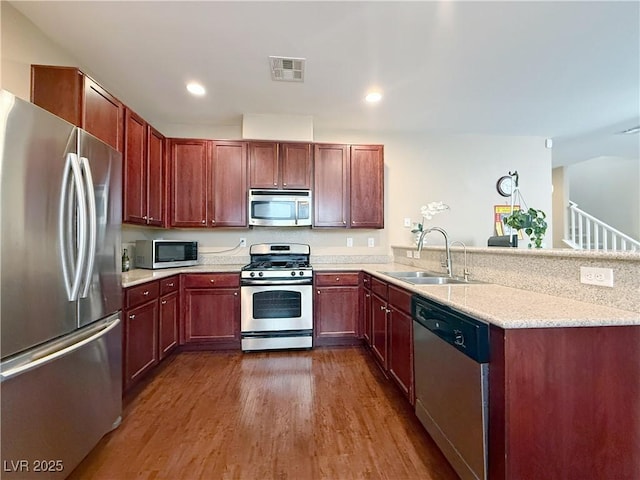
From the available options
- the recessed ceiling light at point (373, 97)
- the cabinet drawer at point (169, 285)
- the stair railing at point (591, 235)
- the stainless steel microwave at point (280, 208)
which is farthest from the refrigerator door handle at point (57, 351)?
the stair railing at point (591, 235)

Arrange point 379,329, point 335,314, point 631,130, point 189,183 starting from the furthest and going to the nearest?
1. point 631,130
2. point 189,183
3. point 335,314
4. point 379,329

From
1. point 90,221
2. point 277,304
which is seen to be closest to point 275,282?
point 277,304

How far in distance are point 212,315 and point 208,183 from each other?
1.50 metres

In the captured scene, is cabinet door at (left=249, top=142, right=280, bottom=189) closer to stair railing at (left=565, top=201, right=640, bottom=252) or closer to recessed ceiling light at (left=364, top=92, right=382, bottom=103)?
recessed ceiling light at (left=364, top=92, right=382, bottom=103)

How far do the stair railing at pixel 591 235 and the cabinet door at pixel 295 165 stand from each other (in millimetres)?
5311

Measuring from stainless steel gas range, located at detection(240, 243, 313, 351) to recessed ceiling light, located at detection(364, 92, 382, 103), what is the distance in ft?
6.22

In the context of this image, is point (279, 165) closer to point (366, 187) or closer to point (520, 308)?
point (366, 187)

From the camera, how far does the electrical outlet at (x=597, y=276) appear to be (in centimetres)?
128

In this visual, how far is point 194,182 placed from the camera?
135 inches

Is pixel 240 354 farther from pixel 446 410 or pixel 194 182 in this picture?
pixel 446 410

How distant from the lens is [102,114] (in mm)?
2158

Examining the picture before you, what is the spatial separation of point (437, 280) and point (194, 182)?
2.80 metres

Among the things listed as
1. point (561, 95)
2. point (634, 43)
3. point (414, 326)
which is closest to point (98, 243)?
point (414, 326)

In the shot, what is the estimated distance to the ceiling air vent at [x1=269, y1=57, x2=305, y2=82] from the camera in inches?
94.1
